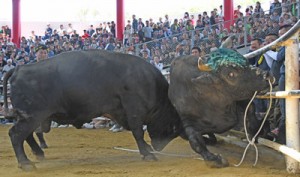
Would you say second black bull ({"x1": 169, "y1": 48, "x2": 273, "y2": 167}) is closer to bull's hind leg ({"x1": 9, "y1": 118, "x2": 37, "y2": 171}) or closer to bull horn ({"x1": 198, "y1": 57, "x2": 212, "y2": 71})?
bull horn ({"x1": 198, "y1": 57, "x2": 212, "y2": 71})

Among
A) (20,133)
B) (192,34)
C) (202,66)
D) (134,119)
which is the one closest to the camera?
(202,66)

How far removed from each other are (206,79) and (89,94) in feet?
5.32

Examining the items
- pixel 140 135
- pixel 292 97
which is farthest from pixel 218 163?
pixel 140 135

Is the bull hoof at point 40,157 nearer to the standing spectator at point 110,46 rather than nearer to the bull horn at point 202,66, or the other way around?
the bull horn at point 202,66

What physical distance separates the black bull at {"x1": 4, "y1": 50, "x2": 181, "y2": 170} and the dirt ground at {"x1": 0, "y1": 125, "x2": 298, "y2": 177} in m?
0.33

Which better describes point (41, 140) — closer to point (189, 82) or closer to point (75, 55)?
point (75, 55)

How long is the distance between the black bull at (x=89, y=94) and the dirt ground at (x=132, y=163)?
33 centimetres

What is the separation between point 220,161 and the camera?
4.78 m

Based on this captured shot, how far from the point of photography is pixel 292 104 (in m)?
4.46

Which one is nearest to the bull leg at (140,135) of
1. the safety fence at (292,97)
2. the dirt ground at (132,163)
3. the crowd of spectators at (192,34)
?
the dirt ground at (132,163)

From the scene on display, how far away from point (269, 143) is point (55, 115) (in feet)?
8.77

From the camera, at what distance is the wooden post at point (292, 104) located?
14.6ft

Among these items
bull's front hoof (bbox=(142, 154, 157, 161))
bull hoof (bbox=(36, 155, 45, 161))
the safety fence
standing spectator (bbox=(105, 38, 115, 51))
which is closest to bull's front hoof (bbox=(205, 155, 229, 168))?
the safety fence

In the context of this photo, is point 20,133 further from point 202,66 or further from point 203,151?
point 202,66
